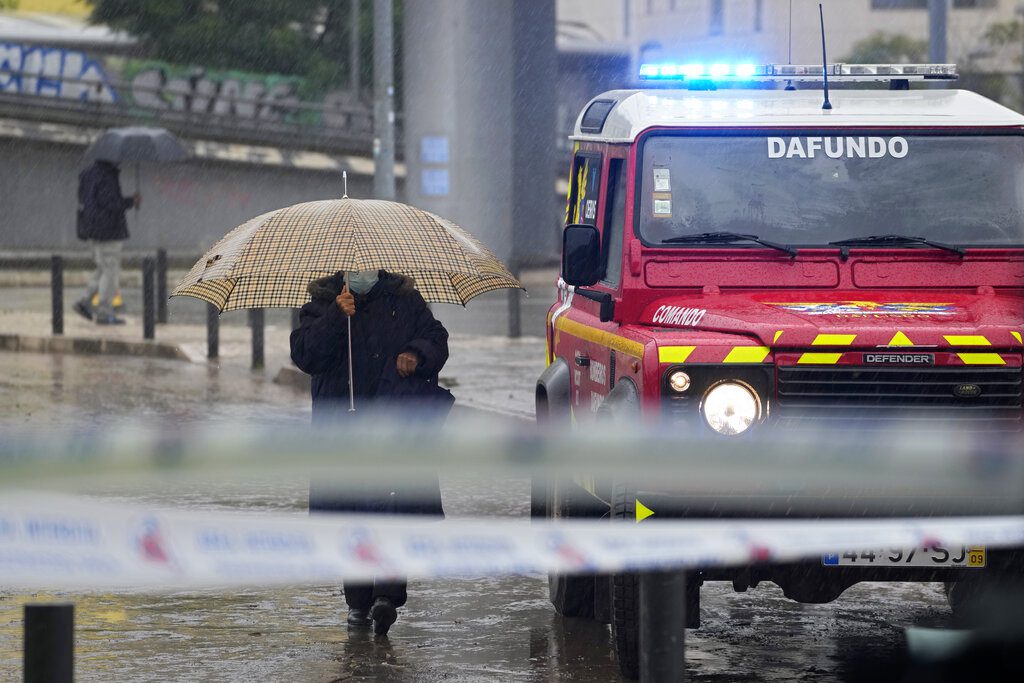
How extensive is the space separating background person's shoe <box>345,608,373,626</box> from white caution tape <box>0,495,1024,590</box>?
403 cm

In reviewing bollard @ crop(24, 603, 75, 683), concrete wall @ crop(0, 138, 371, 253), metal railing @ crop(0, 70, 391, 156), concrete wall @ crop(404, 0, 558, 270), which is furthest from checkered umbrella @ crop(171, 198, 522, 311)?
metal railing @ crop(0, 70, 391, 156)

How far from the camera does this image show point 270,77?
5647cm

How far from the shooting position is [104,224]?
71.8 ft

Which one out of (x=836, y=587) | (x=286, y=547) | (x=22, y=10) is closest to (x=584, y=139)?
(x=836, y=587)

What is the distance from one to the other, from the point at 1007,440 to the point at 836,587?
790 millimetres

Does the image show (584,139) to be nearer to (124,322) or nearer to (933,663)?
(933,663)

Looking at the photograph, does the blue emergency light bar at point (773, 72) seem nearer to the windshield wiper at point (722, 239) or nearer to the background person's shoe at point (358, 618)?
the windshield wiper at point (722, 239)

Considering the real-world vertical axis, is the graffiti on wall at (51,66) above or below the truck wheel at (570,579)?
above

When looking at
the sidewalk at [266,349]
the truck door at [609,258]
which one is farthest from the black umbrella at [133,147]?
the truck door at [609,258]

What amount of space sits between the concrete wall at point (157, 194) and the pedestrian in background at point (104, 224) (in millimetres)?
23571

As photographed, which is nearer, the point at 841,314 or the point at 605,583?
the point at 841,314

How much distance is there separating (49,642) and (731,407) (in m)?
3.32

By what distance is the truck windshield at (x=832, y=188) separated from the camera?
7.28 metres

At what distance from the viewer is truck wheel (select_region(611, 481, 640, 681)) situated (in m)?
6.13
